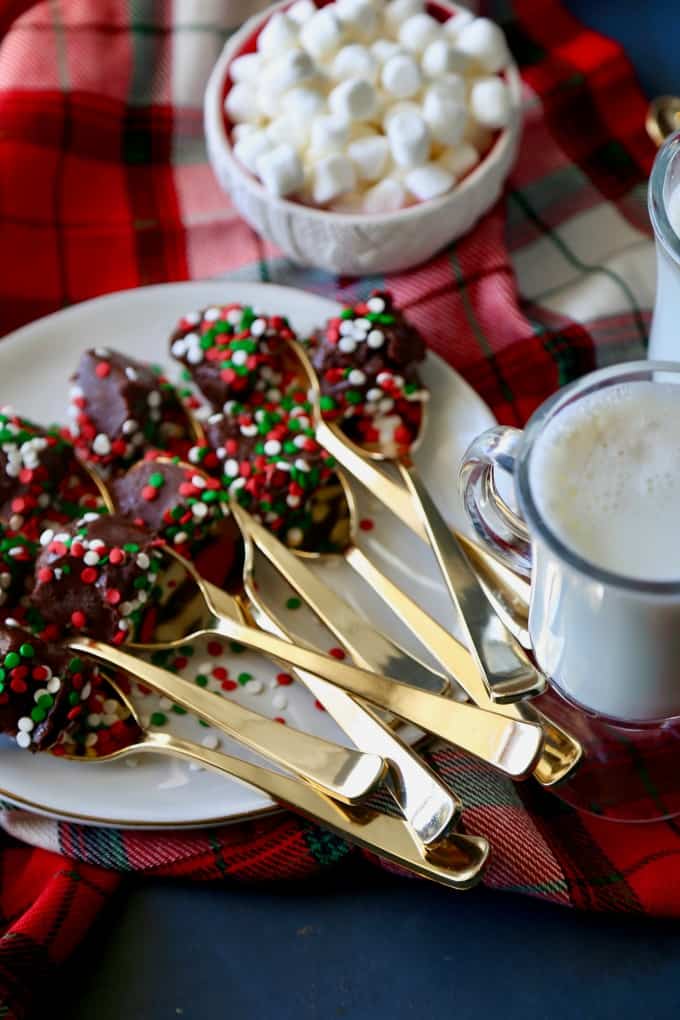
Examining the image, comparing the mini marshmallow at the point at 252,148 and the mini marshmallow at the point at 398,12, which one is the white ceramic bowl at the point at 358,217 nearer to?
the mini marshmallow at the point at 252,148

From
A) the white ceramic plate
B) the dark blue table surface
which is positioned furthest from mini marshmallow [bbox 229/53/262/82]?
the dark blue table surface

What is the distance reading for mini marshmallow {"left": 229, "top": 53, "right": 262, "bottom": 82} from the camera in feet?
5.74

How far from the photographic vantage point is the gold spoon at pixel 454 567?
1.26 meters

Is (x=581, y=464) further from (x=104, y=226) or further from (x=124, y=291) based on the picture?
(x=104, y=226)

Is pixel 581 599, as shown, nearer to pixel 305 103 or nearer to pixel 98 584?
pixel 98 584

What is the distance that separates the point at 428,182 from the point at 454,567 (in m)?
0.59

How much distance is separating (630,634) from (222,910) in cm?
55

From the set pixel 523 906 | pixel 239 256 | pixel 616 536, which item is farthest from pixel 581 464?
pixel 239 256

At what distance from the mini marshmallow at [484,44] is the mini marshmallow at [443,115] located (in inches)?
4.4

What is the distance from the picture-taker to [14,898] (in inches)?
52.1

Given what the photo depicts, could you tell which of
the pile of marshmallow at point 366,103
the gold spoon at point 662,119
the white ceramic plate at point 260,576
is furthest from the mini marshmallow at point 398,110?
the gold spoon at point 662,119

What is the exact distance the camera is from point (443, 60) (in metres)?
1.68

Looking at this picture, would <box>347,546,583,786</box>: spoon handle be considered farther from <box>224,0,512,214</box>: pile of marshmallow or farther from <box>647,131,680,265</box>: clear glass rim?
<box>224,0,512,214</box>: pile of marshmallow

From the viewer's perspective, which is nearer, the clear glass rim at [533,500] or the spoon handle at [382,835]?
the clear glass rim at [533,500]
